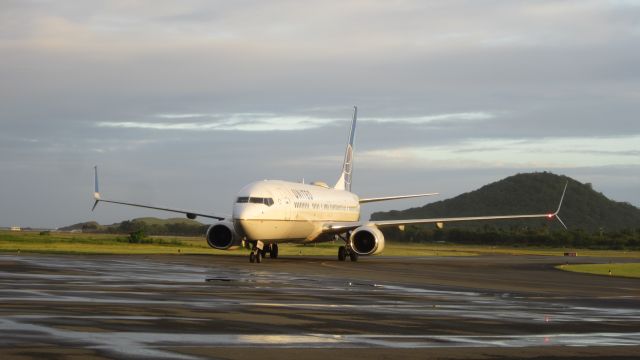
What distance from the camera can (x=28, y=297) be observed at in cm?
1941

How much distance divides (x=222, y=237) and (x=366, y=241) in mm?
6766

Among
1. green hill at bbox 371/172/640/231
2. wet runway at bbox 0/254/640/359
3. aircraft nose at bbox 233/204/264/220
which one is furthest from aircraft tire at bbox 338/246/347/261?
green hill at bbox 371/172/640/231

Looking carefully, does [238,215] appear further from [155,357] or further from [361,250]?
[155,357]

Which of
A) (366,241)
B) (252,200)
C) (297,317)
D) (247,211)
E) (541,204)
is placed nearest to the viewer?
(297,317)

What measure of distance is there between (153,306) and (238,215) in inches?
946

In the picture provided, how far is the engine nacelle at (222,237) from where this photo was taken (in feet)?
156

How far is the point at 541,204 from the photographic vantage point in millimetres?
165000

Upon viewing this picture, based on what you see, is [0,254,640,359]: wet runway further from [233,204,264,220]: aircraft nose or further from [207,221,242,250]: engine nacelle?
[207,221,242,250]: engine nacelle

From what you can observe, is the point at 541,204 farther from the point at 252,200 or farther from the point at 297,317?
the point at 297,317

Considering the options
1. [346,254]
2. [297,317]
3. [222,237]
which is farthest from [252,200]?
[297,317]

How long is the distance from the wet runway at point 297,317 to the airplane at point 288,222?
40.3 feet

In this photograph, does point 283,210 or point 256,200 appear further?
point 283,210

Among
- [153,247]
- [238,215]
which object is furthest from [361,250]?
[153,247]

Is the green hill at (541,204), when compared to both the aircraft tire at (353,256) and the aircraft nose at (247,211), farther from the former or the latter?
the aircraft nose at (247,211)
